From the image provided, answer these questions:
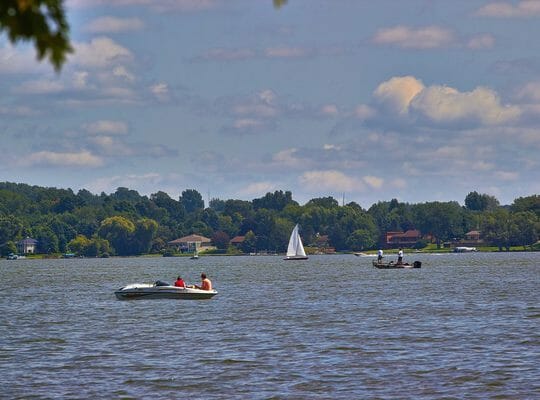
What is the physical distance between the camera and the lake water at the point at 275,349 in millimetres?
35656

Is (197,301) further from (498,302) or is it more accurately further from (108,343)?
(108,343)

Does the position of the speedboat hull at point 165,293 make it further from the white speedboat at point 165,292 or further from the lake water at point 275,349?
the lake water at point 275,349

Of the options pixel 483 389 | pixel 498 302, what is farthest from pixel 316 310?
pixel 483 389

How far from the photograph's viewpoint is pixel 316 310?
245 ft

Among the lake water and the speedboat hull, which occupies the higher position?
the speedboat hull

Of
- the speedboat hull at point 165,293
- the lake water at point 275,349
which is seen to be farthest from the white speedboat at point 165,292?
the lake water at point 275,349

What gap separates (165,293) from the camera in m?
81.2

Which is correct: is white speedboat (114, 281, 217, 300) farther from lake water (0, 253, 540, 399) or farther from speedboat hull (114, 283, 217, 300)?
lake water (0, 253, 540, 399)

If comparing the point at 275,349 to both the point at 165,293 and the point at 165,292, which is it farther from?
the point at 165,293

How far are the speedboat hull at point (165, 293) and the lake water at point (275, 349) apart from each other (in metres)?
0.65

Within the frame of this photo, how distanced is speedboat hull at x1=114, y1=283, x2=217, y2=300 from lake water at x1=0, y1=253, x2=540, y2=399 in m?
0.65

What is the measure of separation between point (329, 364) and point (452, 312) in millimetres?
30947

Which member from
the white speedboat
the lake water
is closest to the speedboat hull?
the white speedboat

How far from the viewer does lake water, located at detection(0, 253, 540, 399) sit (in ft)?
117
